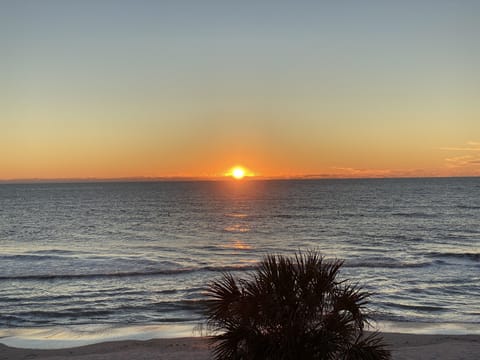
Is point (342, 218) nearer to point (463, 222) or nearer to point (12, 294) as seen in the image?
point (463, 222)

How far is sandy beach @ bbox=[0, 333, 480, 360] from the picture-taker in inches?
507

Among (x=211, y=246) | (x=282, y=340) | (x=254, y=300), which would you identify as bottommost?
(x=211, y=246)

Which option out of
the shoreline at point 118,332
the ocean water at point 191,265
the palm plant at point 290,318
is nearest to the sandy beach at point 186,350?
the shoreline at point 118,332

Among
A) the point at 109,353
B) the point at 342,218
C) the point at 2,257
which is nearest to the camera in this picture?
the point at 109,353

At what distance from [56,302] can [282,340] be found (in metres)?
17.0

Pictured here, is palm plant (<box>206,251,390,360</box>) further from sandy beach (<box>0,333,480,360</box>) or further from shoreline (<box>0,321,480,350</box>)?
shoreline (<box>0,321,480,350</box>)

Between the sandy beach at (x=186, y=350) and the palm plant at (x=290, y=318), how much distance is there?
563 cm

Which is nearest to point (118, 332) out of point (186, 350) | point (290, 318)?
point (186, 350)

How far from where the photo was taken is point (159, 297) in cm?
2273

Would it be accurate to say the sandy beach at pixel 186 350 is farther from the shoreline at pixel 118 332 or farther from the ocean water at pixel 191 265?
the ocean water at pixel 191 265

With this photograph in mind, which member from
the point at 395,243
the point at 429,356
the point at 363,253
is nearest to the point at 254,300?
the point at 429,356

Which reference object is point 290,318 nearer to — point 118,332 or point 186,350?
point 186,350

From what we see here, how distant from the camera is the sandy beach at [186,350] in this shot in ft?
42.2

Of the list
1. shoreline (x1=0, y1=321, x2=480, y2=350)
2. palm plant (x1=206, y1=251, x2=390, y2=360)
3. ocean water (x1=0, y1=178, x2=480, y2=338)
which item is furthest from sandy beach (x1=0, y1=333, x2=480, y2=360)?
palm plant (x1=206, y1=251, x2=390, y2=360)
